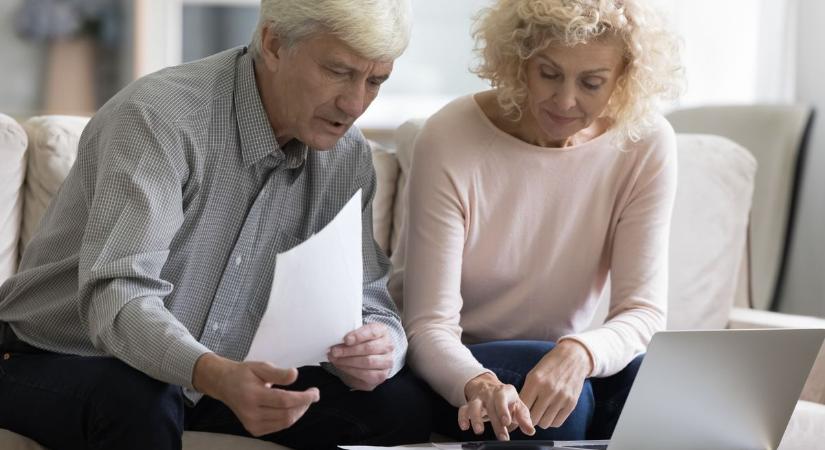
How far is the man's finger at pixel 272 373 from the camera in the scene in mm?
1197

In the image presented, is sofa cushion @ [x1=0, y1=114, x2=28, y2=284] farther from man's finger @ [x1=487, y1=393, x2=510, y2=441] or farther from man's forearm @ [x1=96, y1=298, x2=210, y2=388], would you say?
man's finger @ [x1=487, y1=393, x2=510, y2=441]

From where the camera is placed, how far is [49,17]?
3.71m

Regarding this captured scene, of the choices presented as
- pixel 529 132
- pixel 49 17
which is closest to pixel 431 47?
pixel 49 17

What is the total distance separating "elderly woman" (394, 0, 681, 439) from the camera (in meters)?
1.71

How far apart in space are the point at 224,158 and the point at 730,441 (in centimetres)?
81

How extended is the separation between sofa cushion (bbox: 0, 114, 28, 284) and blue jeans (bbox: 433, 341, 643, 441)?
832mm

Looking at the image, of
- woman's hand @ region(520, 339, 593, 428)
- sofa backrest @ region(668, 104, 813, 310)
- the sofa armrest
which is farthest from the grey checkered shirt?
sofa backrest @ region(668, 104, 813, 310)

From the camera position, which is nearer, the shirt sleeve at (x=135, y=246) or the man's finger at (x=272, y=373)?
the man's finger at (x=272, y=373)

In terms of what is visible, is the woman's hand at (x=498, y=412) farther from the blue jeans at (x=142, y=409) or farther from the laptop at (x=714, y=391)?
the blue jeans at (x=142, y=409)

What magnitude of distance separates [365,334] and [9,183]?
85 cm

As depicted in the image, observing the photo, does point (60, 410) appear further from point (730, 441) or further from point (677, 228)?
point (677, 228)

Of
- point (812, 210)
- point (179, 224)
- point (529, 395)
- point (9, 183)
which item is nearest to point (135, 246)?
point (179, 224)

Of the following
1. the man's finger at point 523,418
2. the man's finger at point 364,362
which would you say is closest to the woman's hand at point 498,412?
the man's finger at point 523,418

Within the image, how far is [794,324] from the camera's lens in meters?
2.15
